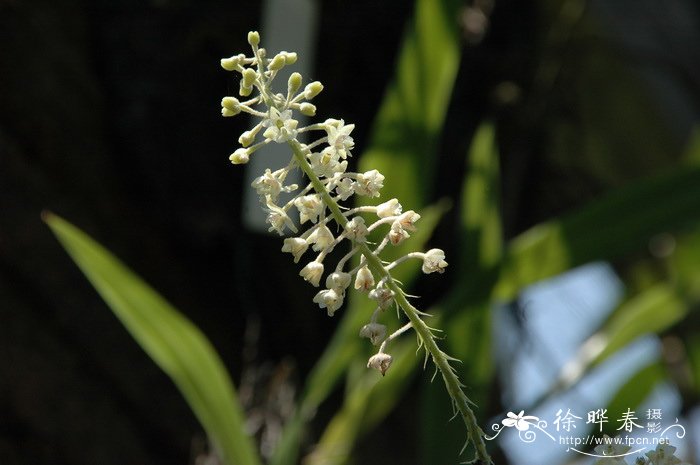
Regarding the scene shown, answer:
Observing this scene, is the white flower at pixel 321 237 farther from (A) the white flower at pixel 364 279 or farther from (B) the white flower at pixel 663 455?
(B) the white flower at pixel 663 455

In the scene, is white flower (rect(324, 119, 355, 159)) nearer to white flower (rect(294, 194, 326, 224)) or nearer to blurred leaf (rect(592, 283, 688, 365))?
white flower (rect(294, 194, 326, 224))

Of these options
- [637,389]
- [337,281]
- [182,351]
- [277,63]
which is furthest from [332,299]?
[637,389]

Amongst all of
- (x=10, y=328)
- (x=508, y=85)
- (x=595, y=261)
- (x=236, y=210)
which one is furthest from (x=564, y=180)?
(x=10, y=328)

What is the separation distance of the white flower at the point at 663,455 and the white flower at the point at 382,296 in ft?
0.39

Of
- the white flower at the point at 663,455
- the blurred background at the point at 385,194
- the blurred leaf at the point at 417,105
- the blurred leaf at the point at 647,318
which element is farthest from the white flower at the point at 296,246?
the blurred leaf at the point at 647,318

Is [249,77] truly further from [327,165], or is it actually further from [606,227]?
[606,227]

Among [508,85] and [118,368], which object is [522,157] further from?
[118,368]

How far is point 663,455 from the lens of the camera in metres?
0.34

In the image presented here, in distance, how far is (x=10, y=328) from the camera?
1.06m

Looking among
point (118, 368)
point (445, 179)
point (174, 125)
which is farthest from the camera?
point (445, 179)

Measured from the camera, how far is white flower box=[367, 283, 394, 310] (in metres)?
0.33

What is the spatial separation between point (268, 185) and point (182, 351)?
658 millimetres

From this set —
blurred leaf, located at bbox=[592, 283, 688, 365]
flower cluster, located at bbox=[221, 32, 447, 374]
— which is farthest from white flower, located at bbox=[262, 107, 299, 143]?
blurred leaf, located at bbox=[592, 283, 688, 365]

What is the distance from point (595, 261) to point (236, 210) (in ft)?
1.75
